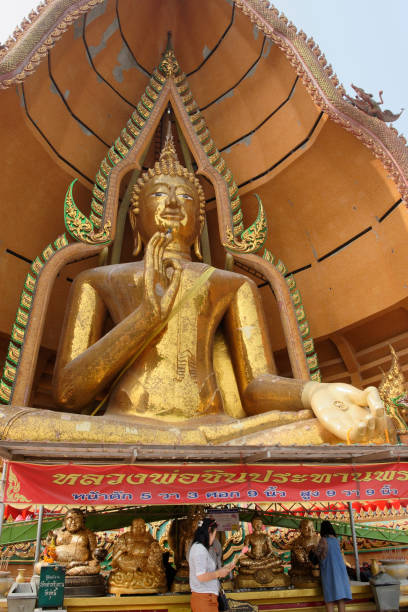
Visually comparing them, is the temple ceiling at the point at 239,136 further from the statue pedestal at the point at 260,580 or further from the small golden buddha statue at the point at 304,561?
the statue pedestal at the point at 260,580

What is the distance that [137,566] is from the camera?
296 centimetres

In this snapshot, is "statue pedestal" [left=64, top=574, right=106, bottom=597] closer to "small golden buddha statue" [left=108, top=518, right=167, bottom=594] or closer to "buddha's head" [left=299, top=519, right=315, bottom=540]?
"small golden buddha statue" [left=108, top=518, right=167, bottom=594]

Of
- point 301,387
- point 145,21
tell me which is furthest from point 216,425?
point 145,21

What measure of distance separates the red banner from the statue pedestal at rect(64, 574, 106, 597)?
24.9 inches

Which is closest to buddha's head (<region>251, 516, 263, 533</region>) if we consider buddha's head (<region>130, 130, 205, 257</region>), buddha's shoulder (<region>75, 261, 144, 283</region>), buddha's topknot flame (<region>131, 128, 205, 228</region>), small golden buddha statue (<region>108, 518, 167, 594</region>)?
small golden buddha statue (<region>108, 518, 167, 594</region>)

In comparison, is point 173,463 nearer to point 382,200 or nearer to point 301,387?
point 301,387

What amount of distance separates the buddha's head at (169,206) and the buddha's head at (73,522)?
242 cm

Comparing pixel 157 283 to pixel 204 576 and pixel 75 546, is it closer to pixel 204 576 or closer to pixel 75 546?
pixel 75 546

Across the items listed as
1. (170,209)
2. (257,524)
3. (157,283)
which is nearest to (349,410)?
(257,524)

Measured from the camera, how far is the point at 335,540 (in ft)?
9.52

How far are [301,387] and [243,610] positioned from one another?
155cm

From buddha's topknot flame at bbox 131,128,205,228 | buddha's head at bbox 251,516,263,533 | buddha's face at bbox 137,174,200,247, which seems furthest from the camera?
buddha's topknot flame at bbox 131,128,205,228

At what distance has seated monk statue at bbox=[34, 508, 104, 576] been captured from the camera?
9.75 feet

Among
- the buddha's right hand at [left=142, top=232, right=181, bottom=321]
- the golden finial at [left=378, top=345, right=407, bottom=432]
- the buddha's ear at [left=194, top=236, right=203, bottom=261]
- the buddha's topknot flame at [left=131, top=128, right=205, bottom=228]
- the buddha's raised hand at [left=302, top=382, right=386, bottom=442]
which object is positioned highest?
the buddha's topknot flame at [left=131, top=128, right=205, bottom=228]
